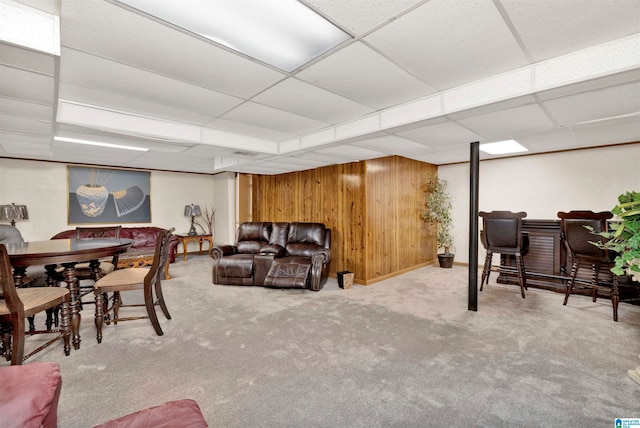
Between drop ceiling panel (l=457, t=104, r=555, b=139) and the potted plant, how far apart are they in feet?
8.92

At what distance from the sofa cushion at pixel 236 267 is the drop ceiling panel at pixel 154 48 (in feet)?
9.42

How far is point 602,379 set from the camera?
6.63 feet

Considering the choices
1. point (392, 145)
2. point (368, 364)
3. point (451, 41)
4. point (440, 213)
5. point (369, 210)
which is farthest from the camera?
point (440, 213)

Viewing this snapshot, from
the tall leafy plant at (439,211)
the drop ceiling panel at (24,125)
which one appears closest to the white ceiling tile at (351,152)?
the tall leafy plant at (439,211)

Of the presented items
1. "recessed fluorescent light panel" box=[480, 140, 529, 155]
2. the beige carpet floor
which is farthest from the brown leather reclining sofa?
"recessed fluorescent light panel" box=[480, 140, 529, 155]

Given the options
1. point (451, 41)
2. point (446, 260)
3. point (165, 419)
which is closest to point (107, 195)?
point (165, 419)

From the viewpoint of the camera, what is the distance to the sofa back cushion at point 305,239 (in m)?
4.91

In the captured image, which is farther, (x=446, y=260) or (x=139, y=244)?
(x=139, y=244)

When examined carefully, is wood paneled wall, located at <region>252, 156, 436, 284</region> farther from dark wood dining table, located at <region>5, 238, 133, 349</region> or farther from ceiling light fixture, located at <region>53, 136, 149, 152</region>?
dark wood dining table, located at <region>5, 238, 133, 349</region>

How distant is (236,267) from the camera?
4.57m

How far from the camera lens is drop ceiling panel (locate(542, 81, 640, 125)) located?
7.21 feet

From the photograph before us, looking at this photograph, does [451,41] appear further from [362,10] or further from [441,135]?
[441,135]

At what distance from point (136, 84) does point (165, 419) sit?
2476 millimetres

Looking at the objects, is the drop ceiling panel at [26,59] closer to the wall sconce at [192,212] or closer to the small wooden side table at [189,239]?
the small wooden side table at [189,239]
